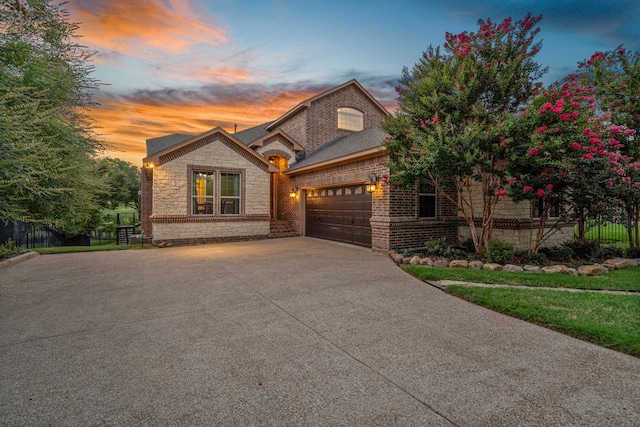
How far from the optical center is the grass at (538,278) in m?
5.72

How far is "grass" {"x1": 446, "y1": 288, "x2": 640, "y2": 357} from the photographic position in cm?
350

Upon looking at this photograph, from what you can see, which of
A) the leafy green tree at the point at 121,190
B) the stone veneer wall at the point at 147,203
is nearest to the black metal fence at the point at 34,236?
the leafy green tree at the point at 121,190

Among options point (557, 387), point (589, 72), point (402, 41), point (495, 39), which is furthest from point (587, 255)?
point (402, 41)

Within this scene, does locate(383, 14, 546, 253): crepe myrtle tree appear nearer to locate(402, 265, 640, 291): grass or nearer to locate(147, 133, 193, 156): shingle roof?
locate(402, 265, 640, 291): grass

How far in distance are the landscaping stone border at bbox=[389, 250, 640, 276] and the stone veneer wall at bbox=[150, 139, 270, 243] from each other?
7.55 meters

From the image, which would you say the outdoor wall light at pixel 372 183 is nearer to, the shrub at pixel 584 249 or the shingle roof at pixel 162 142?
the shrub at pixel 584 249

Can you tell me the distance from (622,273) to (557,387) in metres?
6.59

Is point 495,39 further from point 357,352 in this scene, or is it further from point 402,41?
point 357,352

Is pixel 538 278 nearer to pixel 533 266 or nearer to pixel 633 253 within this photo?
pixel 533 266

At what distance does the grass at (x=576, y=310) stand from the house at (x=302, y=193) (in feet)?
15.1


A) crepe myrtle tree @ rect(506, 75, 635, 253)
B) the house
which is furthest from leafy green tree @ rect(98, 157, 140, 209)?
crepe myrtle tree @ rect(506, 75, 635, 253)

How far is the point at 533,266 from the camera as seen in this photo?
23.8ft

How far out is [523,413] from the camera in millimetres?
2262

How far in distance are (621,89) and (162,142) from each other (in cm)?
2003
